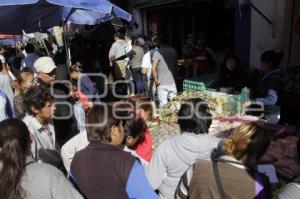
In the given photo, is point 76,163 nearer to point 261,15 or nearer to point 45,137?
point 45,137

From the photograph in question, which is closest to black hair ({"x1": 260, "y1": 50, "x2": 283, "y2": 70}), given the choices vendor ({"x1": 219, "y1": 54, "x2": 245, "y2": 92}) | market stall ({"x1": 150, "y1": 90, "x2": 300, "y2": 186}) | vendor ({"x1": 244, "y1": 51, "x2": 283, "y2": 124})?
vendor ({"x1": 244, "y1": 51, "x2": 283, "y2": 124})

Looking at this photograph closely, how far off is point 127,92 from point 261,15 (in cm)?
435

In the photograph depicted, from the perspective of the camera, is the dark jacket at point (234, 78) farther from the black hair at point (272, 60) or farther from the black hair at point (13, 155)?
the black hair at point (13, 155)

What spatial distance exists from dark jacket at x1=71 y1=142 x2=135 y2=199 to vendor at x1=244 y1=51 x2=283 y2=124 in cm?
298

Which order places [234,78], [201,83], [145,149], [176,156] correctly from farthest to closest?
[201,83], [234,78], [145,149], [176,156]

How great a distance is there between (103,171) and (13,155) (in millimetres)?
528

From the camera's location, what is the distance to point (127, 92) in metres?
9.69

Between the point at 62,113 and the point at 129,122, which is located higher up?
the point at 129,122

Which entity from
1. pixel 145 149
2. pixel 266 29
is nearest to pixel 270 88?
pixel 145 149

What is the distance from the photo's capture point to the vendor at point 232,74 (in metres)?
5.58

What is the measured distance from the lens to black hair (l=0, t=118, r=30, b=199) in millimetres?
1904

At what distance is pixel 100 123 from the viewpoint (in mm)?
2234

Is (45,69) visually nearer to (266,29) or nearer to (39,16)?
(39,16)

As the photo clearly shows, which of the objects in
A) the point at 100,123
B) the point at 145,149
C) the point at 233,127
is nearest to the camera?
the point at 100,123
